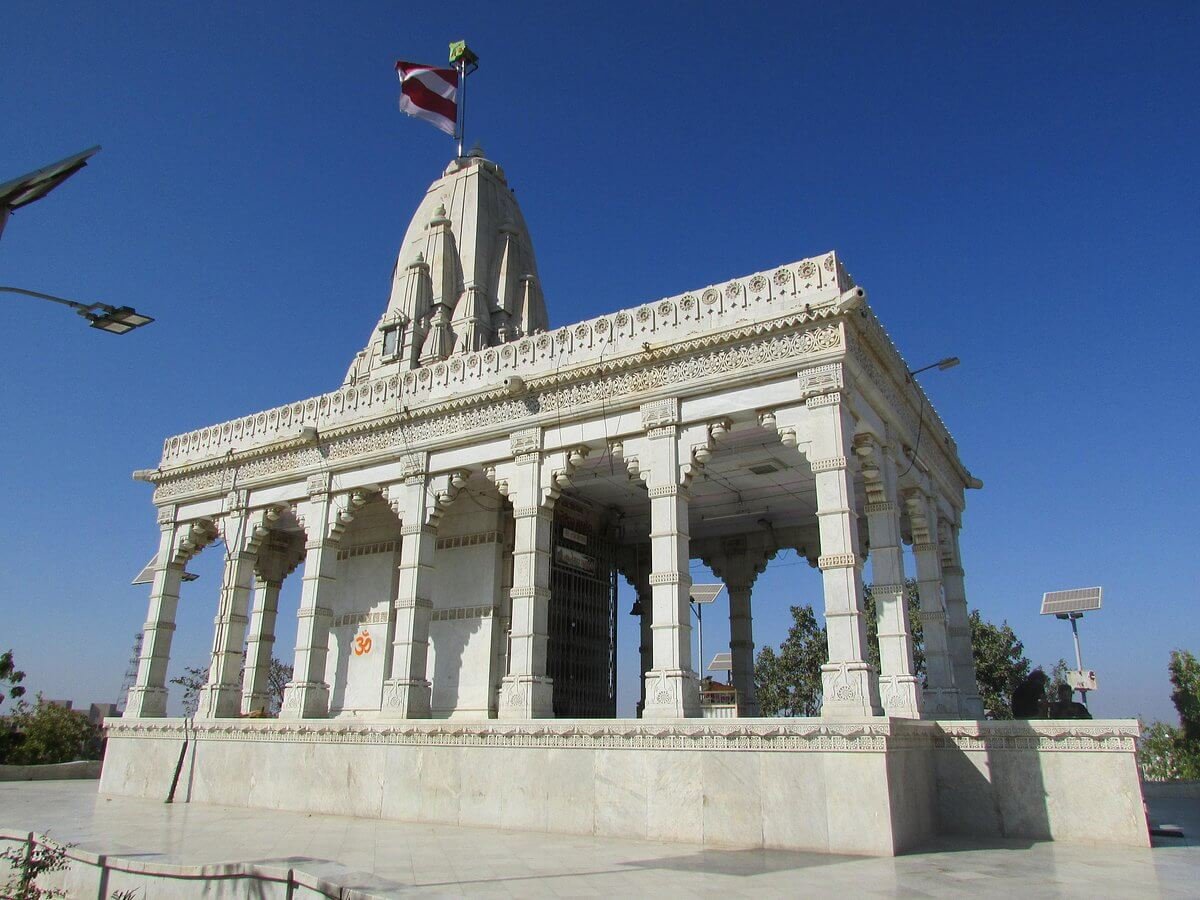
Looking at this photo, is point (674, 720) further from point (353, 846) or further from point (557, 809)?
point (353, 846)

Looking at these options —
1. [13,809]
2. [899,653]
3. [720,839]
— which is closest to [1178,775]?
[899,653]

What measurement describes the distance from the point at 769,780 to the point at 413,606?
26.1 feet

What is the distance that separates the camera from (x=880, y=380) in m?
15.2

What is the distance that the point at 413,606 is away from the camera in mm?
16625

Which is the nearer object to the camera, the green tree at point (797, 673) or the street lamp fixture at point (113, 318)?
the street lamp fixture at point (113, 318)

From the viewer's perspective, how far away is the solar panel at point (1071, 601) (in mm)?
17672

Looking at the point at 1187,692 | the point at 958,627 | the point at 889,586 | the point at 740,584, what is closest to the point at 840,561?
the point at 889,586

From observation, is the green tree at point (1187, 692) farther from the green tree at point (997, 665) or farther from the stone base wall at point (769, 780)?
the stone base wall at point (769, 780)

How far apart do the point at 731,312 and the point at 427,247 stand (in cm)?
1267

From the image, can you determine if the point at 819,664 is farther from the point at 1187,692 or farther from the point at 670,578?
the point at 670,578

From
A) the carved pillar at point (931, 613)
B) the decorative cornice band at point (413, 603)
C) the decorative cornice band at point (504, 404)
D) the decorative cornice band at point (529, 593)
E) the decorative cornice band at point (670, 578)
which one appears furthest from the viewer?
the decorative cornice band at point (413, 603)

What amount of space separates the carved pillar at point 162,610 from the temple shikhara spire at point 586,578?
0.22 feet

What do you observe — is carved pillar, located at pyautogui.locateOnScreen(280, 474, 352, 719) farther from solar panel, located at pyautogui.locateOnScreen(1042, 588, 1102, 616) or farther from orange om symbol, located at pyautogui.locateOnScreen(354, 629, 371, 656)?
solar panel, located at pyautogui.locateOnScreen(1042, 588, 1102, 616)

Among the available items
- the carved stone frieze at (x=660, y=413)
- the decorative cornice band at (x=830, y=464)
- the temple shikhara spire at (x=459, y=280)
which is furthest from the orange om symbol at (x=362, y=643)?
the decorative cornice band at (x=830, y=464)
